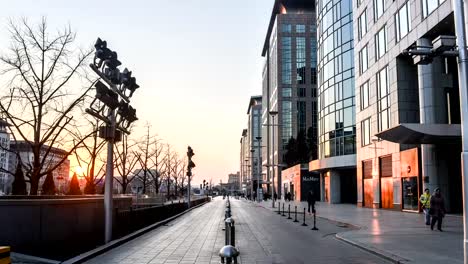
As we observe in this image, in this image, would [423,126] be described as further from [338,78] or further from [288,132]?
[288,132]

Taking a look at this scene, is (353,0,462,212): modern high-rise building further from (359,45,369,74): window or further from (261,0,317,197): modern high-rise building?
(261,0,317,197): modern high-rise building

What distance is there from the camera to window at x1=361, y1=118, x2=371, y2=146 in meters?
49.7

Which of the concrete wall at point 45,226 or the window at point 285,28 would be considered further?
the window at point 285,28

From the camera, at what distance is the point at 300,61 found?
121m

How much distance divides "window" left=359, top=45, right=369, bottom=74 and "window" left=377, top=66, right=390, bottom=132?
470 cm

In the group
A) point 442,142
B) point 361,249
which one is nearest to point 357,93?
point 442,142

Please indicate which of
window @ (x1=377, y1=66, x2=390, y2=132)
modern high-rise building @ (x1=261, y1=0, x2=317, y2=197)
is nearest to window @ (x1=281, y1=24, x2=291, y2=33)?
modern high-rise building @ (x1=261, y1=0, x2=317, y2=197)

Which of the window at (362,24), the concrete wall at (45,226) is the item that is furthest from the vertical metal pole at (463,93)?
the window at (362,24)

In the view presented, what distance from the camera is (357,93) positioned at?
5278 cm

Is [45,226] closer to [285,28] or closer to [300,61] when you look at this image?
[285,28]

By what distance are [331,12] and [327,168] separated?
20187mm

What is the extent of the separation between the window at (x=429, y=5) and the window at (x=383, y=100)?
8807 mm

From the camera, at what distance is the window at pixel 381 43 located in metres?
44.2

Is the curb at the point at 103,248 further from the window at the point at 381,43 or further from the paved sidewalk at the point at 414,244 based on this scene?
the window at the point at 381,43
